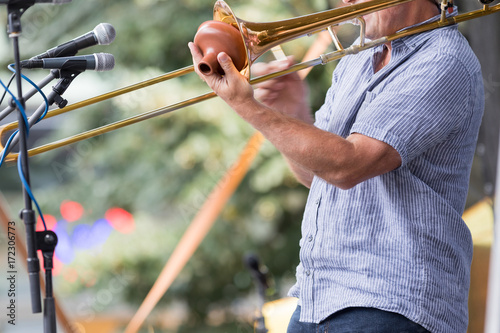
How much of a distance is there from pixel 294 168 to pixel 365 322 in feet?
2.21

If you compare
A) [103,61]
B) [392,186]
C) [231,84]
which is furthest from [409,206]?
[103,61]

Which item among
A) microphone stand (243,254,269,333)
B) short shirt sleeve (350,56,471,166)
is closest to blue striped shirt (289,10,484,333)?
short shirt sleeve (350,56,471,166)

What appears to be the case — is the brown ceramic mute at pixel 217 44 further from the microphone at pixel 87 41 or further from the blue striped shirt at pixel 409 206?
the blue striped shirt at pixel 409 206

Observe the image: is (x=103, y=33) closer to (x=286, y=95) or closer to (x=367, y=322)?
(x=286, y=95)

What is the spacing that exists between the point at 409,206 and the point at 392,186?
6 centimetres

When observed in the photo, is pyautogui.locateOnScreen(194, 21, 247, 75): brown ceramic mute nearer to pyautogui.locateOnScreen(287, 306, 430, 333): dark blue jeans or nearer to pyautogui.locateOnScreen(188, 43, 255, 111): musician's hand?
pyautogui.locateOnScreen(188, 43, 255, 111): musician's hand

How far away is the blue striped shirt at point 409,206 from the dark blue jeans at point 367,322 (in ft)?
0.07

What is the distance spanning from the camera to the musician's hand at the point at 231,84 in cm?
151

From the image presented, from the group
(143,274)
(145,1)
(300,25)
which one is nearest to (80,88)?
(145,1)

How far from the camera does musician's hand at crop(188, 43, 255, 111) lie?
1.51 metres

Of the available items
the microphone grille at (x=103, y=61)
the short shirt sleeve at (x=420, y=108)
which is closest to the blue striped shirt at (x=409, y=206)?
the short shirt sleeve at (x=420, y=108)

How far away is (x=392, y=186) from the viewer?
159cm

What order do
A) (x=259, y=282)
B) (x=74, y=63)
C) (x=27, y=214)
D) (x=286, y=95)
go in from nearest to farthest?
(x=27, y=214), (x=74, y=63), (x=286, y=95), (x=259, y=282)

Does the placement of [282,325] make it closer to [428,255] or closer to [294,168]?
[294,168]
